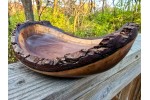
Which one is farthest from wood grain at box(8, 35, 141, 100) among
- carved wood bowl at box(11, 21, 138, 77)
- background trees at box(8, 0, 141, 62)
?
background trees at box(8, 0, 141, 62)

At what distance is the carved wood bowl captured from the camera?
301 millimetres

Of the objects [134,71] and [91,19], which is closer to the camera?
[134,71]

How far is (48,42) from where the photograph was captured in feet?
1.49

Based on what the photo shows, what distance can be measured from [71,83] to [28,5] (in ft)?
2.02

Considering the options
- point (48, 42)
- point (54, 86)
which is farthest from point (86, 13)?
point (54, 86)

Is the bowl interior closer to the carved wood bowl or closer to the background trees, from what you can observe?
the carved wood bowl

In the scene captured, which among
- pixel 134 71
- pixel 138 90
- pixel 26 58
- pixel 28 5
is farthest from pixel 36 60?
pixel 138 90

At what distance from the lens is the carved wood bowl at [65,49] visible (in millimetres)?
301

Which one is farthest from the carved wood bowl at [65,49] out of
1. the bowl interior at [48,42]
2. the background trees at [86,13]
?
the background trees at [86,13]

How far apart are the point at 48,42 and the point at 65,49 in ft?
0.17

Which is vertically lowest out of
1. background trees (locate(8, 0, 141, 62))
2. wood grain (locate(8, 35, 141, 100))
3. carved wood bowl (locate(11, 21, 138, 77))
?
wood grain (locate(8, 35, 141, 100))

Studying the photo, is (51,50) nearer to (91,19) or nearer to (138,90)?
(138,90)

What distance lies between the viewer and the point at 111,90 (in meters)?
0.52

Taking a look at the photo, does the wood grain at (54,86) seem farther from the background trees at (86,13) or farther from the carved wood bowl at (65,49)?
the background trees at (86,13)
